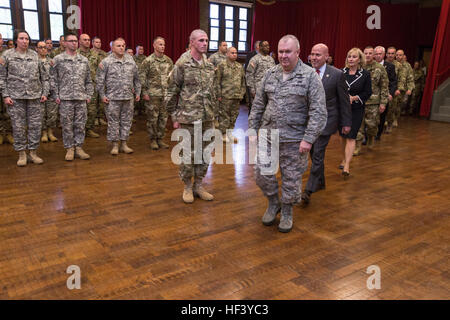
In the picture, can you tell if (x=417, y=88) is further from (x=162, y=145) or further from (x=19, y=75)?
(x=19, y=75)

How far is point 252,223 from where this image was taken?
11.1 feet

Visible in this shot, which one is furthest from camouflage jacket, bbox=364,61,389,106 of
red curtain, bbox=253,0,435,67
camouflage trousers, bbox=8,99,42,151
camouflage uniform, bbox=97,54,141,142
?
red curtain, bbox=253,0,435,67

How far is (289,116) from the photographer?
294cm

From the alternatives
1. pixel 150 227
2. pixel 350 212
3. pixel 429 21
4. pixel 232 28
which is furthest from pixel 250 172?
pixel 429 21

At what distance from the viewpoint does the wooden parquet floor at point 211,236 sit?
2.39 m

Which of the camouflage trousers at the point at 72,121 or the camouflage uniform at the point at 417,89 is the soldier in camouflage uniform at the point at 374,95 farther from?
the camouflage uniform at the point at 417,89

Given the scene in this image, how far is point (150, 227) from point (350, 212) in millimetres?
1809

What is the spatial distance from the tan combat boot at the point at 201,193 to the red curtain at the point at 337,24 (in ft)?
34.2

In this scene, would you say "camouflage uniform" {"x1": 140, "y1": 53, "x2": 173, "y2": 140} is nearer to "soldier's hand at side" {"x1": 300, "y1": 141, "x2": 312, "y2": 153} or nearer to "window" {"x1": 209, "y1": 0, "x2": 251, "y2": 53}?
"soldier's hand at side" {"x1": 300, "y1": 141, "x2": 312, "y2": 153}

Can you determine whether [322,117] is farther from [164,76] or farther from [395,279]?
[164,76]

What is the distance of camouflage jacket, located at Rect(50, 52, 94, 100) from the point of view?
16.3 ft

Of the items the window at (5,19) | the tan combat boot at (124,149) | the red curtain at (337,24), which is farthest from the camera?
the red curtain at (337,24)

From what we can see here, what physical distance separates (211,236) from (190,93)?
1.32 meters

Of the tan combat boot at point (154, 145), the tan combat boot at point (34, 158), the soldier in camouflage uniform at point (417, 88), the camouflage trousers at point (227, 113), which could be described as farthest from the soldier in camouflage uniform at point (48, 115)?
the soldier in camouflage uniform at point (417, 88)
